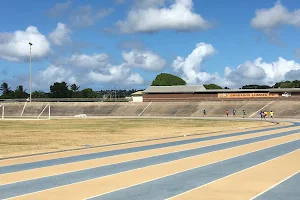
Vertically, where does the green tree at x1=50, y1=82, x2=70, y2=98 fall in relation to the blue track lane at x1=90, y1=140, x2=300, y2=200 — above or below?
above

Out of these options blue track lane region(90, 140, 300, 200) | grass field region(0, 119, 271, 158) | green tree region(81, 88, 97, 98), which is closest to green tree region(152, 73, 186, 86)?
green tree region(81, 88, 97, 98)

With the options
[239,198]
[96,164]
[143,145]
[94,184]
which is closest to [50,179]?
[94,184]

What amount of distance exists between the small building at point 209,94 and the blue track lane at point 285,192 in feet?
223

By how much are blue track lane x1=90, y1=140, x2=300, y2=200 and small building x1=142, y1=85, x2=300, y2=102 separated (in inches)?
2525

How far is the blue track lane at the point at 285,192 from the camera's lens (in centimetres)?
923

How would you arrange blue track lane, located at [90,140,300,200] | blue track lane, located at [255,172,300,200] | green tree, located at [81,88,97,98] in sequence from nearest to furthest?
blue track lane, located at [255,172,300,200], blue track lane, located at [90,140,300,200], green tree, located at [81,88,97,98]

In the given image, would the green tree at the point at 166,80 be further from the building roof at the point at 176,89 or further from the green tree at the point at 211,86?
the building roof at the point at 176,89

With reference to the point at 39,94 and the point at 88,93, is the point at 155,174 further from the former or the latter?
the point at 88,93

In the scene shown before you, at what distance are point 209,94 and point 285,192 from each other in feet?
271

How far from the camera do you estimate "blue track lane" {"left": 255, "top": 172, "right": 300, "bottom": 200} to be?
9.23 meters

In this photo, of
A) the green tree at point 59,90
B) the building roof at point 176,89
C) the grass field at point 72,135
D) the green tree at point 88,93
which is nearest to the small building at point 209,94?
the building roof at point 176,89

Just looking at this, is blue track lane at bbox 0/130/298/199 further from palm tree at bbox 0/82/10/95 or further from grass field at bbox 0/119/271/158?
palm tree at bbox 0/82/10/95

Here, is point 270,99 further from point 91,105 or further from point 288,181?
point 288,181

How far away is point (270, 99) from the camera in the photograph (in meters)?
74.8
